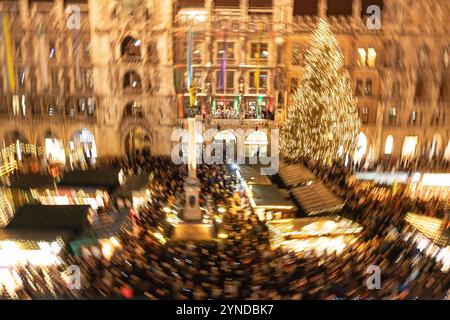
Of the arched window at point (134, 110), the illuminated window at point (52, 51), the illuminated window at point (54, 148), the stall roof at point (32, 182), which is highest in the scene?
the illuminated window at point (52, 51)

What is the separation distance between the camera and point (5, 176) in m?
19.8

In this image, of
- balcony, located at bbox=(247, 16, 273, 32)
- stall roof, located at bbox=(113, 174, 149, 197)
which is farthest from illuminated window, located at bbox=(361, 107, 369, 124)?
stall roof, located at bbox=(113, 174, 149, 197)

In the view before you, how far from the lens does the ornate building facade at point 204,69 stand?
1012 inches

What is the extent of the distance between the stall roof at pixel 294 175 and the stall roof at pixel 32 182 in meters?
11.9

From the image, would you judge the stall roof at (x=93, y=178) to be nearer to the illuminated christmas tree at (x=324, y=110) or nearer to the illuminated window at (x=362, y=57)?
the illuminated christmas tree at (x=324, y=110)

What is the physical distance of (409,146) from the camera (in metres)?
27.6

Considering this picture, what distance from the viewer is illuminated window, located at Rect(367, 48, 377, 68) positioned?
89.9 feet

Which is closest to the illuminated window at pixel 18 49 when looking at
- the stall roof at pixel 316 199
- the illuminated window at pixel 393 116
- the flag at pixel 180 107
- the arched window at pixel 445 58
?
the flag at pixel 180 107

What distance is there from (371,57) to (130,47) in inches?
657

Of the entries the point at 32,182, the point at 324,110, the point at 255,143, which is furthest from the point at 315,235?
the point at 255,143

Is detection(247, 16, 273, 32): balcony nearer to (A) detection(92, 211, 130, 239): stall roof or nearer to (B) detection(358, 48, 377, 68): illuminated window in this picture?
(B) detection(358, 48, 377, 68): illuminated window

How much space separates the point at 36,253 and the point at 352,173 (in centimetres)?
1661

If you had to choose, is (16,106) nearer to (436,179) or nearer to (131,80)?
(131,80)
